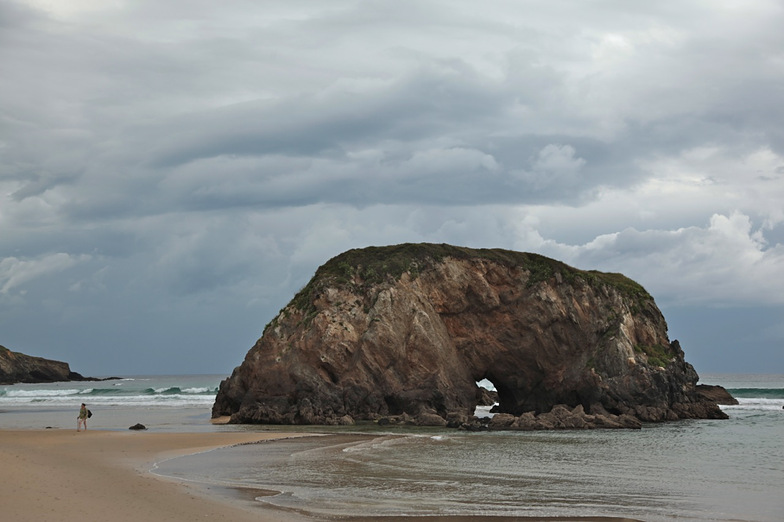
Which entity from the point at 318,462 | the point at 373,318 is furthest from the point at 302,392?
the point at 318,462

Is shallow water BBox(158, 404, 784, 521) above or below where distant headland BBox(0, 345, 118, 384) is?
below

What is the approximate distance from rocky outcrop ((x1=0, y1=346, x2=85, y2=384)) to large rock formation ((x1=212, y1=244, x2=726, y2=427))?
91.7m

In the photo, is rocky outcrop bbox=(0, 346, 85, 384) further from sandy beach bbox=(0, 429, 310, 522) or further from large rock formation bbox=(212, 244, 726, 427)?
sandy beach bbox=(0, 429, 310, 522)

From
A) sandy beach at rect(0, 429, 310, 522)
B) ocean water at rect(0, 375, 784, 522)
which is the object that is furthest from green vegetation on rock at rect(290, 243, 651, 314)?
sandy beach at rect(0, 429, 310, 522)

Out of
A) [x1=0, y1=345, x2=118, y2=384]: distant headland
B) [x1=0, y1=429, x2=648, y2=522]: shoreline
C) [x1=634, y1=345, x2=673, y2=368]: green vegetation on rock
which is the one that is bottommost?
[x1=0, y1=429, x2=648, y2=522]: shoreline

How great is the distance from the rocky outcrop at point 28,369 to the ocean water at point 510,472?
99.2 m

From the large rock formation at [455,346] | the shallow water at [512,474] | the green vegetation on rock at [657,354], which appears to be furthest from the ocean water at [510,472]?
the green vegetation on rock at [657,354]

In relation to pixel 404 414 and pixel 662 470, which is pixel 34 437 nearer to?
pixel 404 414

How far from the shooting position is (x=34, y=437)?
33188mm

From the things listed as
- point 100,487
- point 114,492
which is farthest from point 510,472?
point 100,487

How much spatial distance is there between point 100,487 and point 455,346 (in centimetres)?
3434

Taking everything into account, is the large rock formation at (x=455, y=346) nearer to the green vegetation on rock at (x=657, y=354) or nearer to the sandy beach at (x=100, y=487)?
the green vegetation on rock at (x=657, y=354)

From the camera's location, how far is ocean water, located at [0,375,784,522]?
16.8 meters

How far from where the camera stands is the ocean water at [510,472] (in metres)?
16.8
